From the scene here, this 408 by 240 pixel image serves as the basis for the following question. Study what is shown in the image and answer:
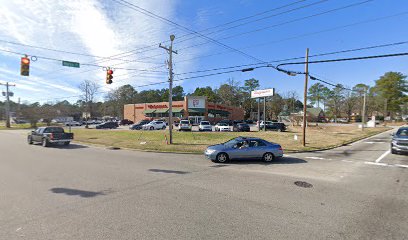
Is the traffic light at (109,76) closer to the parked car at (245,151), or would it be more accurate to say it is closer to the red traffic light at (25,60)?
the red traffic light at (25,60)

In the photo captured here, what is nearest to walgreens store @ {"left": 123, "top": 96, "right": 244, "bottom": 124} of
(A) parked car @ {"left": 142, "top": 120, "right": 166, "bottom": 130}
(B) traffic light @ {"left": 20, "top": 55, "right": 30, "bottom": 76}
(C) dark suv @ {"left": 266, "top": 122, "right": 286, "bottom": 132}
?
(A) parked car @ {"left": 142, "top": 120, "right": 166, "bottom": 130}

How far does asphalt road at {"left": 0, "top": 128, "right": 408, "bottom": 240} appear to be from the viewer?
415 centimetres

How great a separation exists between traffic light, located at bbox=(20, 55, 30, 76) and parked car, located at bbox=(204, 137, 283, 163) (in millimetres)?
11797

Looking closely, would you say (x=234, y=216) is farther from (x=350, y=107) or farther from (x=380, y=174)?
(x=350, y=107)

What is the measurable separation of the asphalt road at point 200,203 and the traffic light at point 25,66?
21.0 ft

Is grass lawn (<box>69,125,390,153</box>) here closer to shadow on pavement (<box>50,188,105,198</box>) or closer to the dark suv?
the dark suv

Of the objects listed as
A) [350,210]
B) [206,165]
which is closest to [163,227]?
[350,210]

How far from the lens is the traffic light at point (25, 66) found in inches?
517

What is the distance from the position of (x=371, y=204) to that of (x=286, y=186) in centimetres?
220

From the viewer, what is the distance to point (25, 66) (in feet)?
43.5

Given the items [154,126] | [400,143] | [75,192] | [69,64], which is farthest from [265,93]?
[75,192]

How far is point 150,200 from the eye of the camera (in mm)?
5766

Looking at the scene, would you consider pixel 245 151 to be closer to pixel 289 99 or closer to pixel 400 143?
pixel 400 143

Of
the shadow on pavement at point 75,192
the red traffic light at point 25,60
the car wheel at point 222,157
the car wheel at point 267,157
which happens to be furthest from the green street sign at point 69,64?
the car wheel at point 267,157
